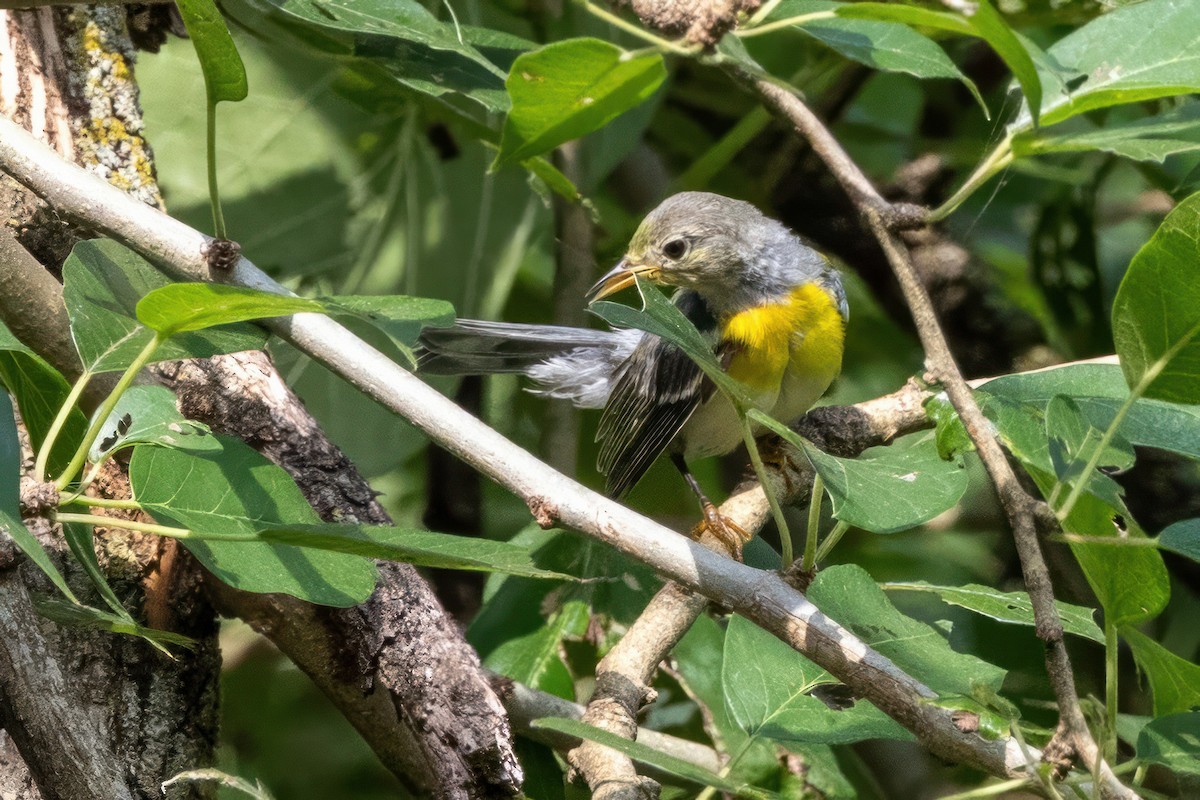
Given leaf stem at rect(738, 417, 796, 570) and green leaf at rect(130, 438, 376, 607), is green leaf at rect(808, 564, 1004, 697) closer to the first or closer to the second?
leaf stem at rect(738, 417, 796, 570)

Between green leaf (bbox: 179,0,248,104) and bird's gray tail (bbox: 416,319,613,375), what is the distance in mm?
1539

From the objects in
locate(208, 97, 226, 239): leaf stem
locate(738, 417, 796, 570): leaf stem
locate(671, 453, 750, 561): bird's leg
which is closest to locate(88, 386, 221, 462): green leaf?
locate(208, 97, 226, 239): leaf stem

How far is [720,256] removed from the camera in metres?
3.36

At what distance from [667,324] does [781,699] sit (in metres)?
0.58

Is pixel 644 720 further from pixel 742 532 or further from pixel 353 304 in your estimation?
pixel 353 304

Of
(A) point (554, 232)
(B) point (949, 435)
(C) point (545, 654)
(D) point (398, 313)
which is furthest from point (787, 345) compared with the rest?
(D) point (398, 313)

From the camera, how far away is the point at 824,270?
351 cm

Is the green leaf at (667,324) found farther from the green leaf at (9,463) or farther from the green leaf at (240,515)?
the green leaf at (9,463)

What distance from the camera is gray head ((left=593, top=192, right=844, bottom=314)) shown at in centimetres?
323

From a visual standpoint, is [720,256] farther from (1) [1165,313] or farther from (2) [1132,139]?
(1) [1165,313]

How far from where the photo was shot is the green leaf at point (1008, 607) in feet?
5.69

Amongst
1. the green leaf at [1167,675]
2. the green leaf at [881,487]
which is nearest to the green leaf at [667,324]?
the green leaf at [881,487]

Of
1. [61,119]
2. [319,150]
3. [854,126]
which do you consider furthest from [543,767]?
[854,126]

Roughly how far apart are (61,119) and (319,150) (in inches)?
42.4
